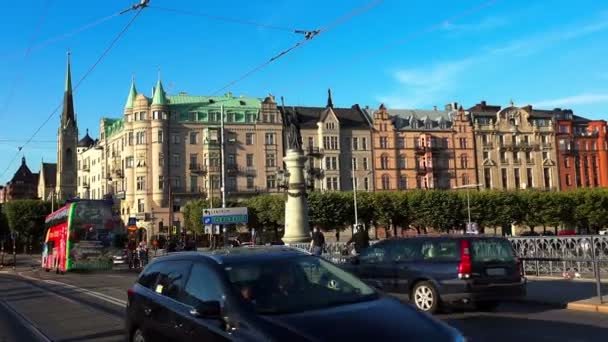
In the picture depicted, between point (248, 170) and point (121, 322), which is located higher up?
point (248, 170)

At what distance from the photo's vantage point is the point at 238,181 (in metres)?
83.1

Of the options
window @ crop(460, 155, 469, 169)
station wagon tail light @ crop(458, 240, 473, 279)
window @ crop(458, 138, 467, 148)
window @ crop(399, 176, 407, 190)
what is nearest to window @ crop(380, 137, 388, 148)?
window @ crop(399, 176, 407, 190)

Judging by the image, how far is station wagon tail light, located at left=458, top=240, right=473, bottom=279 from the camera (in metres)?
11.7

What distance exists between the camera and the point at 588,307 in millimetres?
12047

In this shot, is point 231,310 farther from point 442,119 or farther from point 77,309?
point 442,119

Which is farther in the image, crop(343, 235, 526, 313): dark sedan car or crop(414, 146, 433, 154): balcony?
crop(414, 146, 433, 154): balcony

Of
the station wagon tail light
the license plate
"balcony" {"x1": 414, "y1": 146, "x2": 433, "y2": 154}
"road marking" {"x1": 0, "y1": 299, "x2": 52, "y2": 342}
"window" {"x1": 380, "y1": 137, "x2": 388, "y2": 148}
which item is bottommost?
"road marking" {"x1": 0, "y1": 299, "x2": 52, "y2": 342}

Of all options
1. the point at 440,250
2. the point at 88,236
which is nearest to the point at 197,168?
the point at 88,236

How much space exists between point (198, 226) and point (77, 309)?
5603 centimetres

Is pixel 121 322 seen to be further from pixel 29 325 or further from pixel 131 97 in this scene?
pixel 131 97

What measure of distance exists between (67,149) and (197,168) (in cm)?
4346

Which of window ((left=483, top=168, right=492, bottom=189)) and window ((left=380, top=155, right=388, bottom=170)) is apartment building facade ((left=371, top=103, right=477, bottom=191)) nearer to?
window ((left=380, top=155, right=388, bottom=170))

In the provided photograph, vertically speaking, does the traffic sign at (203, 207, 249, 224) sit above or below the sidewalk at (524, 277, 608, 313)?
above

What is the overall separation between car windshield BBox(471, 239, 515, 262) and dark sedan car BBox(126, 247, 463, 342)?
672 cm
